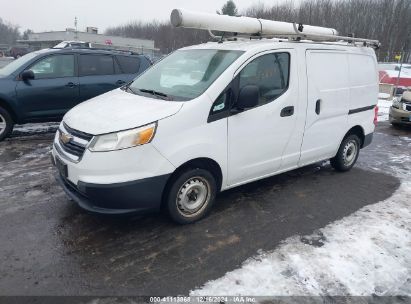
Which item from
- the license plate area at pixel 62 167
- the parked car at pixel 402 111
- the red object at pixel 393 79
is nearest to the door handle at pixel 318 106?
the license plate area at pixel 62 167

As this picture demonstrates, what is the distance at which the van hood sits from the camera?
3323 mm

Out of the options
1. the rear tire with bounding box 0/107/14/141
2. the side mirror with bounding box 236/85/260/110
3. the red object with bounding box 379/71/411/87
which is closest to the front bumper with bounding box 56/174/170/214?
the side mirror with bounding box 236/85/260/110

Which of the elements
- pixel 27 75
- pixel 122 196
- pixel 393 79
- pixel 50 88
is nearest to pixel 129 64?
pixel 50 88

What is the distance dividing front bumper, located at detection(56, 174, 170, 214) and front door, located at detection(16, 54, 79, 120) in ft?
13.5

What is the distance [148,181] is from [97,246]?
81 cm

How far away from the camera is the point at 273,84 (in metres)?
4.29

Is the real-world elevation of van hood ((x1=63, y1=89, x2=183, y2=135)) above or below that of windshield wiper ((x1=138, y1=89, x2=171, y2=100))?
below

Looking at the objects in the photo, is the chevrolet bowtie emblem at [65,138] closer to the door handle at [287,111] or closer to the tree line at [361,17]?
the door handle at [287,111]

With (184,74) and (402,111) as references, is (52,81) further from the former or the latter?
(402,111)

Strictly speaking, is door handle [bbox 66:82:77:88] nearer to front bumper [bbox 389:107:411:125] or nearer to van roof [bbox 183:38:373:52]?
van roof [bbox 183:38:373:52]

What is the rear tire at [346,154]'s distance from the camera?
18.6ft

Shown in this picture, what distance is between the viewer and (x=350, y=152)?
5.91 meters

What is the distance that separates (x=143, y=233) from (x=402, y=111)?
8.86 metres

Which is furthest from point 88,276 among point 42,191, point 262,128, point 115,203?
point 262,128
